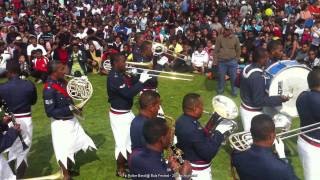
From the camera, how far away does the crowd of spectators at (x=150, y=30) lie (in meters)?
17.2

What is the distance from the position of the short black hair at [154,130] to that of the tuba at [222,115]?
122 cm

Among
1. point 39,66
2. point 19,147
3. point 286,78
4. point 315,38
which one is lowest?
point 19,147

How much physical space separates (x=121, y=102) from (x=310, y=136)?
331 cm

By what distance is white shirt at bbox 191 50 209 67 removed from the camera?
56.5ft

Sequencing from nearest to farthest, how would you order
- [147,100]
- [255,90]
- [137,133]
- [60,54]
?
[137,133] < [147,100] < [255,90] < [60,54]

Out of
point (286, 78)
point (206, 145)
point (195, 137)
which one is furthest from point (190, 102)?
point (286, 78)

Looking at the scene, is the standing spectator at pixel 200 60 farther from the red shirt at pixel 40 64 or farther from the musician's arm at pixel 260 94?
the musician's arm at pixel 260 94

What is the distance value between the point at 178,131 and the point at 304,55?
11.4 m

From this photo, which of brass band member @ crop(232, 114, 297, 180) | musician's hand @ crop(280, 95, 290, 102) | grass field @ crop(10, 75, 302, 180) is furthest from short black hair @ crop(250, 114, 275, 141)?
grass field @ crop(10, 75, 302, 180)

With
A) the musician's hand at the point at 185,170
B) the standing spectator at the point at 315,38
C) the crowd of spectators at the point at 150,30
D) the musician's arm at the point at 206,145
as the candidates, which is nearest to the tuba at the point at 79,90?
the crowd of spectators at the point at 150,30

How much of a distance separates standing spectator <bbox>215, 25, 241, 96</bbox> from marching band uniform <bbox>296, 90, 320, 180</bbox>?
265 inches

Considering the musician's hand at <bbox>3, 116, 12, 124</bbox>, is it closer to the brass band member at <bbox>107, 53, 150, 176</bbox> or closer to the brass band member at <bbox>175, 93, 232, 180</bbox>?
the brass band member at <bbox>107, 53, 150, 176</bbox>

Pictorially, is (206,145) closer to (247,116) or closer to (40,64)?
(247,116)

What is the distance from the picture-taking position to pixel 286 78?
8438mm
